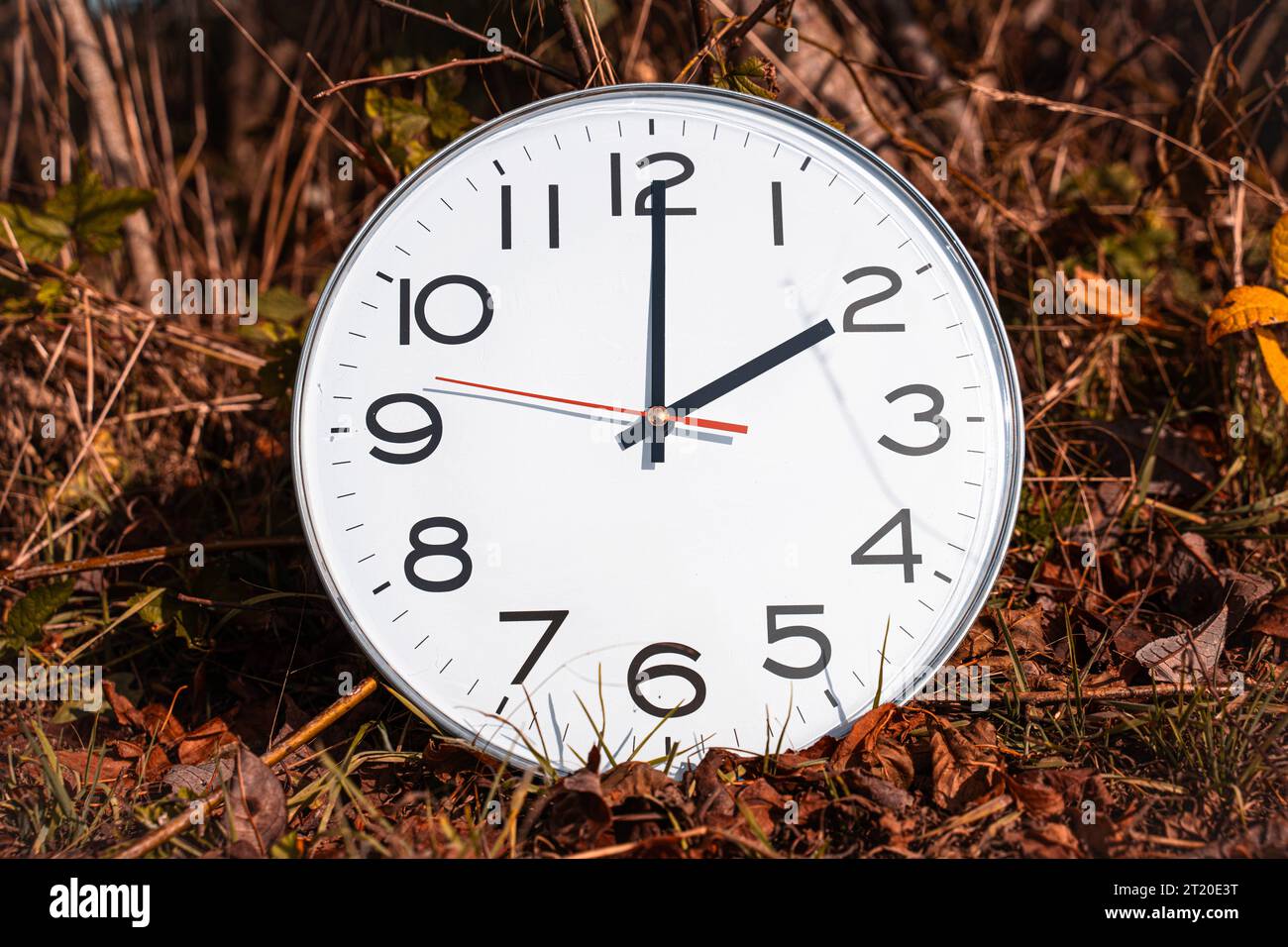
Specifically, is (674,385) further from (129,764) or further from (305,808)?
(129,764)

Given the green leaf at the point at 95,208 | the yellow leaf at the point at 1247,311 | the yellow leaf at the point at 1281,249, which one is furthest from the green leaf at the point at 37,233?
the yellow leaf at the point at 1281,249

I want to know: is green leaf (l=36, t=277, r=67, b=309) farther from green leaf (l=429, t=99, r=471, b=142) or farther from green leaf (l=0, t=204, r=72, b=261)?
green leaf (l=429, t=99, r=471, b=142)

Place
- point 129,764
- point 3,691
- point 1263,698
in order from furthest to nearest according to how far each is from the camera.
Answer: point 3,691, point 129,764, point 1263,698

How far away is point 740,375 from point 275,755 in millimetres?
1045

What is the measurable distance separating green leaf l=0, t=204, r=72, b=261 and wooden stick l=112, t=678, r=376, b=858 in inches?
56.8

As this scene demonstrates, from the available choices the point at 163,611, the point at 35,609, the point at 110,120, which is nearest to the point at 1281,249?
the point at 163,611

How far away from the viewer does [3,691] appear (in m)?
1.95

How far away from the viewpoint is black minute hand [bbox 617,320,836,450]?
1.58 m

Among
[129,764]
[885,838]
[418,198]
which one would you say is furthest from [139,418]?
[885,838]

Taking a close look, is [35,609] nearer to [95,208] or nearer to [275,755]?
[275,755]

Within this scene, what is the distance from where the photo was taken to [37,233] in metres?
2.31

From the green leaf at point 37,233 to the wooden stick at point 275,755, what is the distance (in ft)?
4.74

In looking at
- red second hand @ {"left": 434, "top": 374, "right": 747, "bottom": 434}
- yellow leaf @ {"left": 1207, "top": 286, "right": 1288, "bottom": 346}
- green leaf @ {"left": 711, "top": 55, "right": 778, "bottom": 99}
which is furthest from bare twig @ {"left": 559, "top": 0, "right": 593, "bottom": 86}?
yellow leaf @ {"left": 1207, "top": 286, "right": 1288, "bottom": 346}
